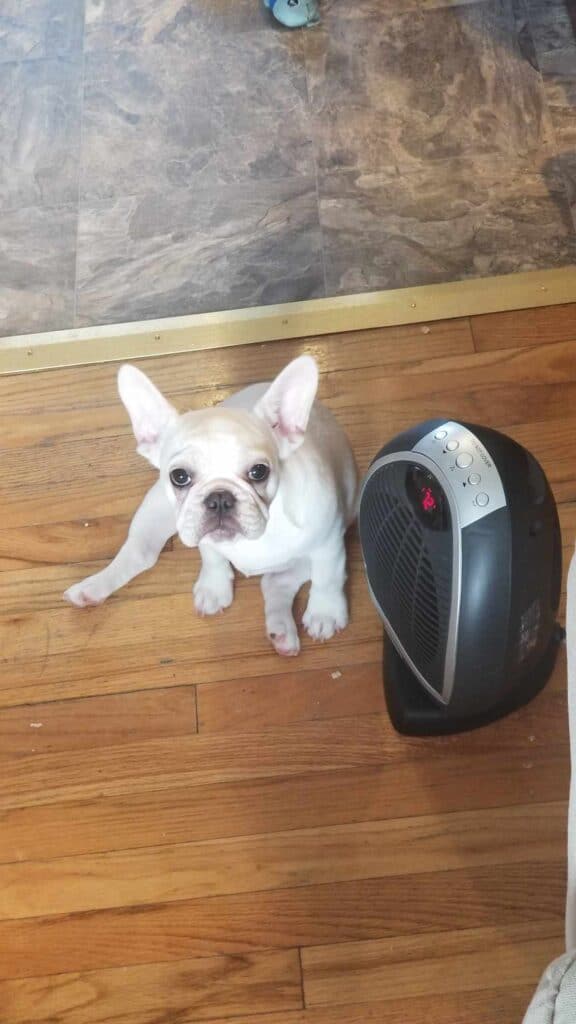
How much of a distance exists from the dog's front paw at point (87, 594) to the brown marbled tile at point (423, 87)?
0.96 meters

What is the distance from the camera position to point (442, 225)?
1688 millimetres

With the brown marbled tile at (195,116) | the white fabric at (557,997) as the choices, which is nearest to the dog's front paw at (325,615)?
the white fabric at (557,997)

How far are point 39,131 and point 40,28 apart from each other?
12.6 inches

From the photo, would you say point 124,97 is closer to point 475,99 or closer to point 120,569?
point 475,99

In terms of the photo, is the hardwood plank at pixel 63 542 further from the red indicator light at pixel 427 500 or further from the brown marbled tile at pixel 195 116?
the brown marbled tile at pixel 195 116

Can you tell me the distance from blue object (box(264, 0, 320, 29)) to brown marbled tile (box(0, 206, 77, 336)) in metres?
0.64

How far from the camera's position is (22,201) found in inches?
70.7

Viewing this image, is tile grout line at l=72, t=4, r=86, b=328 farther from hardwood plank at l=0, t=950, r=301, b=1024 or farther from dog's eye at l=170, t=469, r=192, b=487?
hardwood plank at l=0, t=950, r=301, b=1024

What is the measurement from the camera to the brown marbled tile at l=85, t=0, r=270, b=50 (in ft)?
6.43

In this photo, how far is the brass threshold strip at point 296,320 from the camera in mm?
1589

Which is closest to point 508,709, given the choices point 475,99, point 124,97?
point 475,99

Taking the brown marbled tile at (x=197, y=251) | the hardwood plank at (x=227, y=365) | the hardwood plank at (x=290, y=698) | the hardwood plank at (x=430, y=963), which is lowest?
the hardwood plank at (x=430, y=963)

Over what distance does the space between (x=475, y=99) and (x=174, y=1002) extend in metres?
1.70

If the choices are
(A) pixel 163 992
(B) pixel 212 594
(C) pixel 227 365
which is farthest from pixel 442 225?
(A) pixel 163 992
